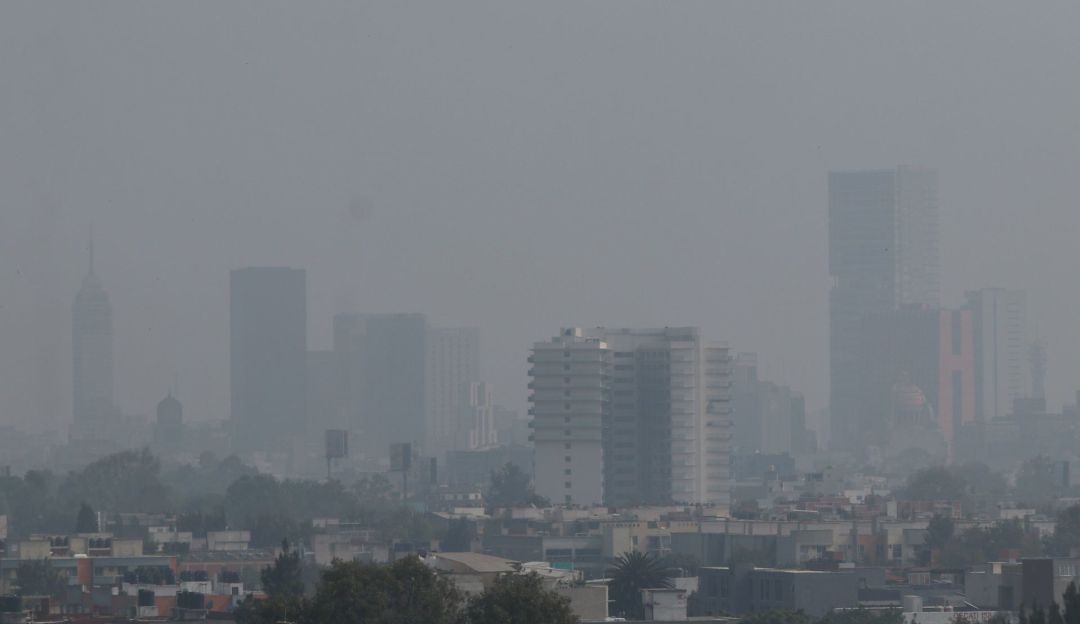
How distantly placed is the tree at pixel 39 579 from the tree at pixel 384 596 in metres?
29.8

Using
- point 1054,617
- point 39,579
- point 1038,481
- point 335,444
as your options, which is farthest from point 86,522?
point 1038,481

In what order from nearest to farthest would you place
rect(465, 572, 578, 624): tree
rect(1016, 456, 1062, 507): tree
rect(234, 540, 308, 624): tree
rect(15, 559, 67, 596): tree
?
rect(465, 572, 578, 624): tree < rect(234, 540, 308, 624): tree < rect(15, 559, 67, 596): tree < rect(1016, 456, 1062, 507): tree

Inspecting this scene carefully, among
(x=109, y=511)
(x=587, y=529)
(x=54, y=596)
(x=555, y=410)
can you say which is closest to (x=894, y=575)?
(x=54, y=596)

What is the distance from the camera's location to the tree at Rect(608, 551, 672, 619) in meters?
64.4

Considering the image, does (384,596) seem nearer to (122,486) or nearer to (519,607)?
(519,607)

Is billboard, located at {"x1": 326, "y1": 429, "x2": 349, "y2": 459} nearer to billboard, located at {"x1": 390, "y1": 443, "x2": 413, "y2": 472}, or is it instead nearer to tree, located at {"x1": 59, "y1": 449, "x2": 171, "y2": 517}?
billboard, located at {"x1": 390, "y1": 443, "x2": 413, "y2": 472}

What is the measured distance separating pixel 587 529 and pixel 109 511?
35.4m

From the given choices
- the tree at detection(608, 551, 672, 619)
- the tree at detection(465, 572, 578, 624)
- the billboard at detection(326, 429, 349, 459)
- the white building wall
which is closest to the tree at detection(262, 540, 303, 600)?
the tree at detection(608, 551, 672, 619)

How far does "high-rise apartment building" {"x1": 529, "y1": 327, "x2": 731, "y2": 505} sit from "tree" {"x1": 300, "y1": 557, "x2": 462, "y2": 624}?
4224 inches

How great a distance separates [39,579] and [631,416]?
8457 cm

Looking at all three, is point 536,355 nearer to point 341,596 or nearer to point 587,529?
point 587,529

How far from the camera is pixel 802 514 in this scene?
11231 centimetres

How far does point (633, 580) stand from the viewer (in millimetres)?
66875

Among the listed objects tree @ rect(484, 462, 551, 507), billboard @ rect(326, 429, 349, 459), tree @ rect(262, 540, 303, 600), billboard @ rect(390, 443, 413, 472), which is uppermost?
billboard @ rect(326, 429, 349, 459)
